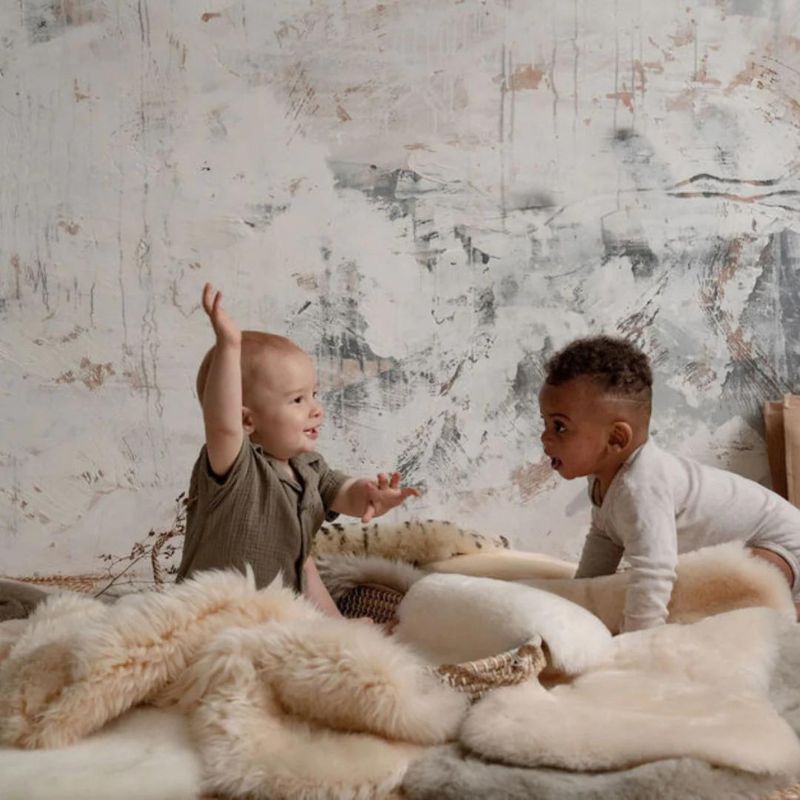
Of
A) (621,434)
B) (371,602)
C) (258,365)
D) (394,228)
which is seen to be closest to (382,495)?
(371,602)

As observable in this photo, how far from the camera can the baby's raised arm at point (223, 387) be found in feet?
5.29

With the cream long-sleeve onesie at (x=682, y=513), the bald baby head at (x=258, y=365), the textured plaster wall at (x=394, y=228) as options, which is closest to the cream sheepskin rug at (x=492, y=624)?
the cream long-sleeve onesie at (x=682, y=513)

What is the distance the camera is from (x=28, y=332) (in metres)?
2.67

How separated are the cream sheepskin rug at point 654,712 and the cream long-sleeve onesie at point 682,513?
314 mm

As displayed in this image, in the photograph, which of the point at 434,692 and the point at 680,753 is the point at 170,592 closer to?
the point at 434,692

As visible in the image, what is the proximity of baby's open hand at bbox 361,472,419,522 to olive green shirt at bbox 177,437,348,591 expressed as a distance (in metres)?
0.11

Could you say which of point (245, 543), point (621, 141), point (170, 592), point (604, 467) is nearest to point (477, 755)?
point (170, 592)

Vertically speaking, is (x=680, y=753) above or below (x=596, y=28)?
below

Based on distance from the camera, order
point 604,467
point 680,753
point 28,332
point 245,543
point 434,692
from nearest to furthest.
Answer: point 680,753 → point 434,692 → point 245,543 → point 604,467 → point 28,332

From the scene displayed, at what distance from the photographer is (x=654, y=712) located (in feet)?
4.13

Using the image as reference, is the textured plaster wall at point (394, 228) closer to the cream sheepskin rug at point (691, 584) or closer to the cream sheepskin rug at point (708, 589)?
the cream sheepskin rug at point (691, 584)

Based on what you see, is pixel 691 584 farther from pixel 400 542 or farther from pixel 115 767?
pixel 115 767

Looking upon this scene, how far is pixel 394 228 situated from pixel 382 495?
3.54 ft

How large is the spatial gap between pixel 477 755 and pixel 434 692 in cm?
9
